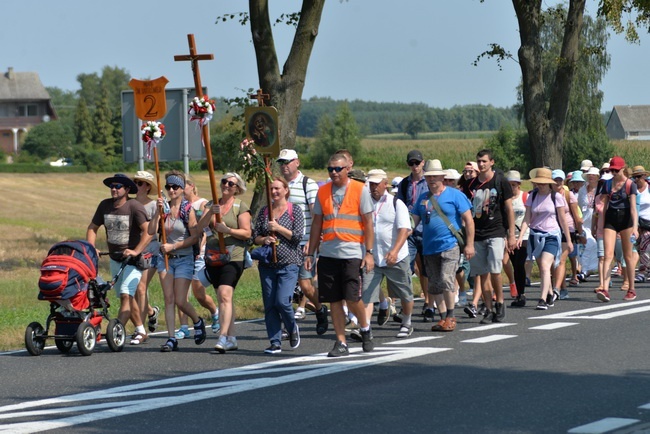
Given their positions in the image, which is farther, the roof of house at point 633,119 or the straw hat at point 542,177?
the roof of house at point 633,119

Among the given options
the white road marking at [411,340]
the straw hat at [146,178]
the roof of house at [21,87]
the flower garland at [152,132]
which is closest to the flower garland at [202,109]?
the flower garland at [152,132]

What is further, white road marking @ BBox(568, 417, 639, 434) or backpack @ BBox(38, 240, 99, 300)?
backpack @ BBox(38, 240, 99, 300)

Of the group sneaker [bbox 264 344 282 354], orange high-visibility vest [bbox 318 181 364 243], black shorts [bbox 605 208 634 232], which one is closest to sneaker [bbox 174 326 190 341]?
sneaker [bbox 264 344 282 354]

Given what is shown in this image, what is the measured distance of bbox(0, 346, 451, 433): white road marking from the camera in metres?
8.97

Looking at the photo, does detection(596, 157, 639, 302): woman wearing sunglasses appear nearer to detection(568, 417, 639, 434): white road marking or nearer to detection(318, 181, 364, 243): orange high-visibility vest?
detection(318, 181, 364, 243): orange high-visibility vest

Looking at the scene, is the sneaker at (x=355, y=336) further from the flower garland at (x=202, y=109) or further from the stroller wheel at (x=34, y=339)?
the stroller wheel at (x=34, y=339)

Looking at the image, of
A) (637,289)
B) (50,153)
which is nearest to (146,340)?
(637,289)

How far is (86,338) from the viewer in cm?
1252

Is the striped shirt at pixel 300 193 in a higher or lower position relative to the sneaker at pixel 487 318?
higher

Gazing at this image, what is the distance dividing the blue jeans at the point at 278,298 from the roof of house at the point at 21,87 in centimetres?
13192

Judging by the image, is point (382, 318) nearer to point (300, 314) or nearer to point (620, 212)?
point (300, 314)

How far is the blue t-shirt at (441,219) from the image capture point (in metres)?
14.0

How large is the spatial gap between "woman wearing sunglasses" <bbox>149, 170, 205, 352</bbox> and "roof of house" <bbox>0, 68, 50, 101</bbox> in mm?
130948

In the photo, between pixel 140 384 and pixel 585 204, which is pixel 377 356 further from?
pixel 585 204
